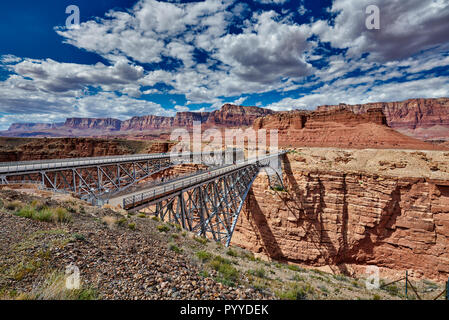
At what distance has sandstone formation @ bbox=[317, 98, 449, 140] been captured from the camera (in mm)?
121625

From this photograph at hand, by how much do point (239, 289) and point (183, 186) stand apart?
785 cm

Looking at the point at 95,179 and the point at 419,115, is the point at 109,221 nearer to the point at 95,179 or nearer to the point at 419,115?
the point at 95,179

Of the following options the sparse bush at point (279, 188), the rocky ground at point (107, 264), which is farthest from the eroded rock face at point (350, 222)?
the rocky ground at point (107, 264)

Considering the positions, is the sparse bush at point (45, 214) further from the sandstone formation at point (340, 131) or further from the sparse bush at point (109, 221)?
the sandstone formation at point (340, 131)

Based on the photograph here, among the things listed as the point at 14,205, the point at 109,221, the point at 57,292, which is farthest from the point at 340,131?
the point at 14,205

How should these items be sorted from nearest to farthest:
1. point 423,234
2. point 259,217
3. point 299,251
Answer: point 423,234 < point 299,251 < point 259,217

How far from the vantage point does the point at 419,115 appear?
132750 millimetres

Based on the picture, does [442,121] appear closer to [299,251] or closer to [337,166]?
[337,166]

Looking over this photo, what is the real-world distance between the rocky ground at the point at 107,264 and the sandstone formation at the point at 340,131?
50.2m

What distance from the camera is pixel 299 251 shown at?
27141 millimetres
